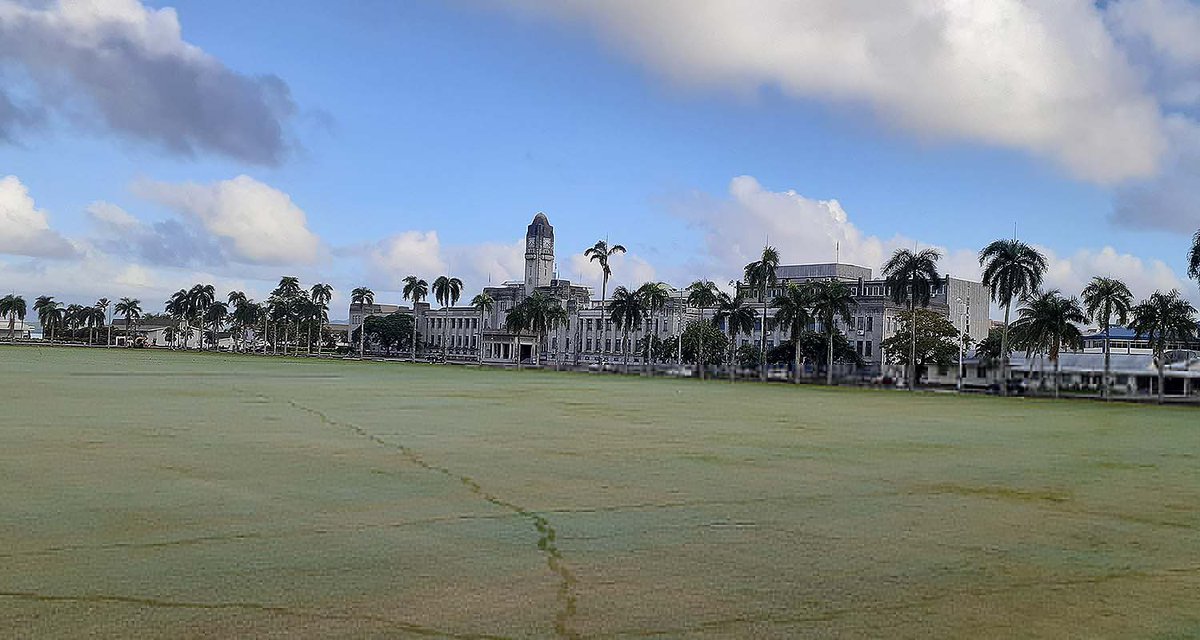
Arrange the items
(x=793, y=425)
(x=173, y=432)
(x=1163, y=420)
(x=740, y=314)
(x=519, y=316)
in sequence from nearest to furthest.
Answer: (x=173, y=432) < (x=793, y=425) < (x=1163, y=420) < (x=740, y=314) < (x=519, y=316)

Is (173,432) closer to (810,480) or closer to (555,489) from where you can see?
(555,489)

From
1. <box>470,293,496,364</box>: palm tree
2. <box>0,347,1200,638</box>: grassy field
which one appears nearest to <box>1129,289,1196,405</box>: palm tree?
<box>0,347,1200,638</box>: grassy field

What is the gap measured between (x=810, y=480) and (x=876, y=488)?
1.08 meters

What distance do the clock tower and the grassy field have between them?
16813cm

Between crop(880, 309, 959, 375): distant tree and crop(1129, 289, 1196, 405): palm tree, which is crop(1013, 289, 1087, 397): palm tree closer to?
crop(1129, 289, 1196, 405): palm tree

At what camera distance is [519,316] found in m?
133

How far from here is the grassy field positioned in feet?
23.8

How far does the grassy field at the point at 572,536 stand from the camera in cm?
724

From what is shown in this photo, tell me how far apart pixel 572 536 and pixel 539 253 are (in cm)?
18097

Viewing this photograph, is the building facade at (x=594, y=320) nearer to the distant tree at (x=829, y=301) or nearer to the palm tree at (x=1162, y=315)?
the distant tree at (x=829, y=301)

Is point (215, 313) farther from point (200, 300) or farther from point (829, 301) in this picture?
point (829, 301)

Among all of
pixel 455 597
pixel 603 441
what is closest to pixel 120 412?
pixel 603 441

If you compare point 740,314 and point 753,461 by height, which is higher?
point 740,314

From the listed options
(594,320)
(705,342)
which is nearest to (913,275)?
(705,342)
